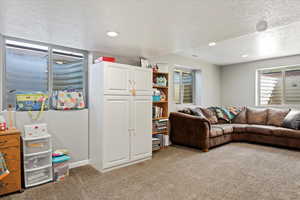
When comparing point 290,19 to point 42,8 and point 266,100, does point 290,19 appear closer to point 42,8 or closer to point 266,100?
point 42,8

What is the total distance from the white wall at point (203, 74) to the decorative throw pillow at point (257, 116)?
1117 mm

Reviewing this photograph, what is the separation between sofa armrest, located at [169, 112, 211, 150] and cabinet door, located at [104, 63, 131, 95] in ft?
5.63

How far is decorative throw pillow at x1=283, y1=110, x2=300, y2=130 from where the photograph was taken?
4054 mm

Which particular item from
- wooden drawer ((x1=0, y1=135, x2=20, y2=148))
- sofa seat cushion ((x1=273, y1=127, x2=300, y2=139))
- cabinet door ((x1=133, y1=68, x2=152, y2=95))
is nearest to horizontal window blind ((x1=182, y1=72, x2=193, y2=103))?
cabinet door ((x1=133, y1=68, x2=152, y2=95))

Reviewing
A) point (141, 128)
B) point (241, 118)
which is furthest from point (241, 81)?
point (141, 128)

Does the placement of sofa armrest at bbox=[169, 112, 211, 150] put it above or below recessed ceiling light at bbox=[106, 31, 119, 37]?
below

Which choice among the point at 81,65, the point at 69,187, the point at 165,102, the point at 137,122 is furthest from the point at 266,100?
the point at 69,187

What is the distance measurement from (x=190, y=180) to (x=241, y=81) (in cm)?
427

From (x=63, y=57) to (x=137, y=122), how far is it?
1.73m

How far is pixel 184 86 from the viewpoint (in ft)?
17.2

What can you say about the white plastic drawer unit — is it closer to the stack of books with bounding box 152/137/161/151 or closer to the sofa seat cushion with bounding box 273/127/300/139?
the stack of books with bounding box 152/137/161/151

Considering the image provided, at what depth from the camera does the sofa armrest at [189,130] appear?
391cm

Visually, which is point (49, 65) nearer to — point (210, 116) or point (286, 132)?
point (210, 116)

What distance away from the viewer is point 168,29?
2.40m
